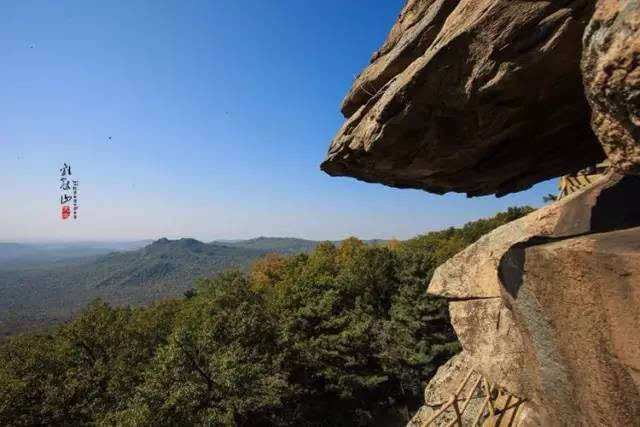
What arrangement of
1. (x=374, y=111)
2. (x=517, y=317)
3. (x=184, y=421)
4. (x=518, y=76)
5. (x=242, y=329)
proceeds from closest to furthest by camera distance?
(x=518, y=76) → (x=517, y=317) → (x=374, y=111) → (x=184, y=421) → (x=242, y=329)

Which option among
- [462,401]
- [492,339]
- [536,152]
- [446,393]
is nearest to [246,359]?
[446,393]

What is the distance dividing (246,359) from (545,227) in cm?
1970

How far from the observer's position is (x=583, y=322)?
230 inches

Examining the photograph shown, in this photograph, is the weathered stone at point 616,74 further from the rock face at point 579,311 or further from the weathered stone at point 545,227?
the weathered stone at point 545,227

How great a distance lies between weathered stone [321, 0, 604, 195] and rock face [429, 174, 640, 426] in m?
1.86

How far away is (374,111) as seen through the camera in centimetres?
861

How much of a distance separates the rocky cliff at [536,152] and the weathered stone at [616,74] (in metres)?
0.02

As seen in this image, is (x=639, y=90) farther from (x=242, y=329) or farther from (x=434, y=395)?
(x=242, y=329)

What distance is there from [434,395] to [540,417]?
25.3ft

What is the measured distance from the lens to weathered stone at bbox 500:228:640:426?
5230 mm

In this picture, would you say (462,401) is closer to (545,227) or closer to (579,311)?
(545,227)

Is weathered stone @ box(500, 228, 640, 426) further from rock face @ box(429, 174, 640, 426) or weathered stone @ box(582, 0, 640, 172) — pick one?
weathered stone @ box(582, 0, 640, 172)

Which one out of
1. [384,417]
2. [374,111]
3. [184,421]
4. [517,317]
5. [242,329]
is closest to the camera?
[517,317]

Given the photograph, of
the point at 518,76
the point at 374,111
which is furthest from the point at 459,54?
the point at 374,111
